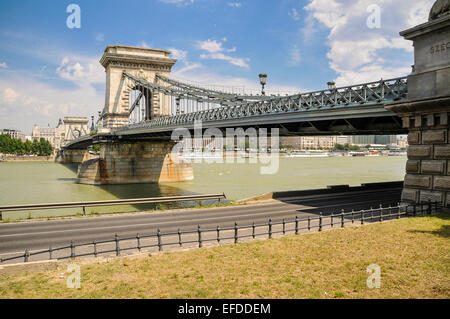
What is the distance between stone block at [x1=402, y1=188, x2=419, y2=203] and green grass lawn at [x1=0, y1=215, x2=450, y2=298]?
16.0 ft

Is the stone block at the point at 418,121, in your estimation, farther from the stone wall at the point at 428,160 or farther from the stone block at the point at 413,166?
the stone block at the point at 413,166

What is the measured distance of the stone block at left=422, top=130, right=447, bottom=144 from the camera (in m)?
16.2

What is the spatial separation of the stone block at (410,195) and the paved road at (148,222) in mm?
3864

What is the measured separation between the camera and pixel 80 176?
59719 millimetres

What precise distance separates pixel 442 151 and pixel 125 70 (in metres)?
61.1

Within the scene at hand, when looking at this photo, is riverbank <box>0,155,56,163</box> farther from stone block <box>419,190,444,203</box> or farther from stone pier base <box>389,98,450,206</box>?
stone block <box>419,190,444,203</box>

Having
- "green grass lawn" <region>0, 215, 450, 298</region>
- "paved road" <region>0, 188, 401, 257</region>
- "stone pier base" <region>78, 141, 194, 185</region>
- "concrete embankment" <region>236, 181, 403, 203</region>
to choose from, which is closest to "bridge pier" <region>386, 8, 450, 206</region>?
"green grass lawn" <region>0, 215, 450, 298</region>

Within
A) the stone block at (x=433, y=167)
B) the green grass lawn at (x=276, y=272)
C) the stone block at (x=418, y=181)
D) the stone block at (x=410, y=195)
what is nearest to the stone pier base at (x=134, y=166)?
the stone block at (x=410, y=195)

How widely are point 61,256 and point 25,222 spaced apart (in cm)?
816

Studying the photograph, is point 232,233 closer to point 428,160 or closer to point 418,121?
point 428,160

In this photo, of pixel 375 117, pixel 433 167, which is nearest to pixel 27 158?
pixel 375 117
